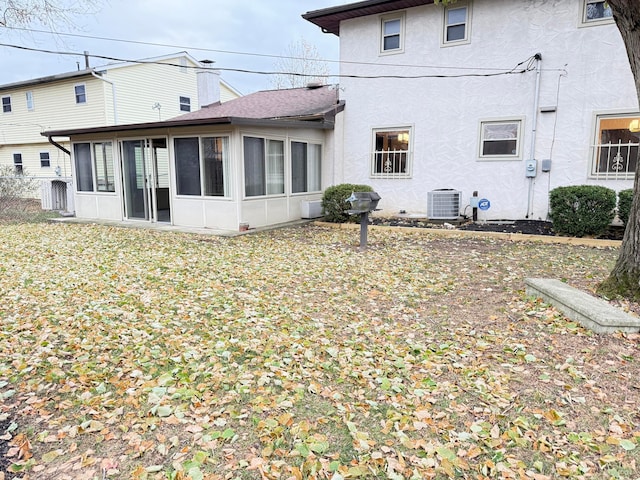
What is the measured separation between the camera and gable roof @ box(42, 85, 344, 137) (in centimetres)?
959

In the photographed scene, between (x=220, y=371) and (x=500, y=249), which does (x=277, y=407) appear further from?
(x=500, y=249)

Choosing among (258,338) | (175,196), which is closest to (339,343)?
(258,338)

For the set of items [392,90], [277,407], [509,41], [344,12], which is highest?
[344,12]

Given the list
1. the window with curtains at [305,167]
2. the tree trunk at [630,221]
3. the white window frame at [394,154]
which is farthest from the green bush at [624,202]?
the window with curtains at [305,167]

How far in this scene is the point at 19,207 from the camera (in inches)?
591

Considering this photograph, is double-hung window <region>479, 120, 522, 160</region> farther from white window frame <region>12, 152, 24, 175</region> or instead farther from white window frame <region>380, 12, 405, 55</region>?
white window frame <region>12, 152, 24, 175</region>

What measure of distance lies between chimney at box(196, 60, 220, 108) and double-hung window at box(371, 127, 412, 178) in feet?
24.2

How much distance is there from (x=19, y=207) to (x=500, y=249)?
15.4m

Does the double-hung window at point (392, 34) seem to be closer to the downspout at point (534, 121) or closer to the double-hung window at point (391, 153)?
the double-hung window at point (391, 153)

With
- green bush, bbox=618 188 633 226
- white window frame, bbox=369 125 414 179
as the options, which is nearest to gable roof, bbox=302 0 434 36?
white window frame, bbox=369 125 414 179

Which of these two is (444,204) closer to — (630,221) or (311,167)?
(311,167)

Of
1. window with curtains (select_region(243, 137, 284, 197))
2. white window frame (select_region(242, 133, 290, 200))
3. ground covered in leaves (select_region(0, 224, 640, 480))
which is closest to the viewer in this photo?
ground covered in leaves (select_region(0, 224, 640, 480))

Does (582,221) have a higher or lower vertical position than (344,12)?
lower

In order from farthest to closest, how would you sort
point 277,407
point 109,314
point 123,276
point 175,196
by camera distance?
point 175,196, point 123,276, point 109,314, point 277,407
